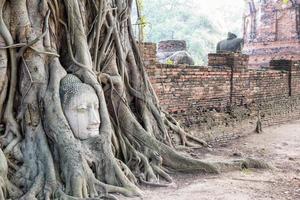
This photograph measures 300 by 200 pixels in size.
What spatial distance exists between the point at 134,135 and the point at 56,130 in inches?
55.9

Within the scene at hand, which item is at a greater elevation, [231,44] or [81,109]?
[231,44]

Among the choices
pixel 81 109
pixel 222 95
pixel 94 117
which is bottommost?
pixel 222 95

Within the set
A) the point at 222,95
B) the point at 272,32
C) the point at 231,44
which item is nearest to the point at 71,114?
the point at 222,95

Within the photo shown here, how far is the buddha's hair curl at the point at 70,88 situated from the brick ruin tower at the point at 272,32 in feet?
59.4

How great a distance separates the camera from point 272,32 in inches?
926

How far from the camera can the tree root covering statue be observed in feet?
16.6

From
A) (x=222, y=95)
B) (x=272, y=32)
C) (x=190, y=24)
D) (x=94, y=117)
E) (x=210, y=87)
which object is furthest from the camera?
(x=190, y=24)

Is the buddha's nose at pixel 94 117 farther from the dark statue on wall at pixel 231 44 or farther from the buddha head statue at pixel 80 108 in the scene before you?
the dark statue on wall at pixel 231 44

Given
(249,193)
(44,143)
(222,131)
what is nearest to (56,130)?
(44,143)

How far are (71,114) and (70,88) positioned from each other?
310 millimetres

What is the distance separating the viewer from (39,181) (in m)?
4.94

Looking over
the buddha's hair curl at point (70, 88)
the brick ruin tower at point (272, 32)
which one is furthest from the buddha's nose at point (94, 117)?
the brick ruin tower at point (272, 32)

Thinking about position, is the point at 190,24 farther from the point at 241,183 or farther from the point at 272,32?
the point at 241,183

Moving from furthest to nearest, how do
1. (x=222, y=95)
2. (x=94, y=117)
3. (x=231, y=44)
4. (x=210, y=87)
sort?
(x=231, y=44), (x=222, y=95), (x=210, y=87), (x=94, y=117)
